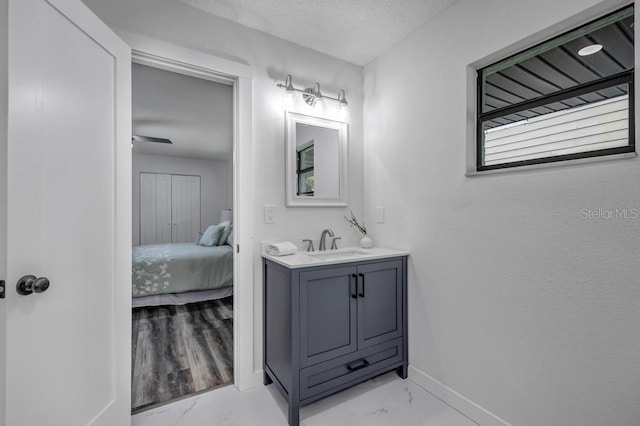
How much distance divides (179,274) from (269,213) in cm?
225

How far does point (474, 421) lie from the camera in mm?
1649

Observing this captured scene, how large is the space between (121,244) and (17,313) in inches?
22.4

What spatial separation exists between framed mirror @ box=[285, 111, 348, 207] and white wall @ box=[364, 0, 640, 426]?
36 cm

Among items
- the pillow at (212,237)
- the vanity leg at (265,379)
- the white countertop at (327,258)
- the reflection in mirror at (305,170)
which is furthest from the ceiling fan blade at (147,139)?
the vanity leg at (265,379)

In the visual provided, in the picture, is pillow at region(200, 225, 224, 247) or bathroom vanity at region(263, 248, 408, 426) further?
pillow at region(200, 225, 224, 247)

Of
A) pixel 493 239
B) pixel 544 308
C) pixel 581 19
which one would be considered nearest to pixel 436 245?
pixel 493 239

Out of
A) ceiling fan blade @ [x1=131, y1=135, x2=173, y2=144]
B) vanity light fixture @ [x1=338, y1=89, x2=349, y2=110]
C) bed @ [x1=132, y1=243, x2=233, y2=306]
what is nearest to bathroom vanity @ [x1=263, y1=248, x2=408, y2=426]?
vanity light fixture @ [x1=338, y1=89, x2=349, y2=110]

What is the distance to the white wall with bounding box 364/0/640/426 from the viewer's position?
1194 millimetres

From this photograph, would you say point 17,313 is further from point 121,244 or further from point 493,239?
point 493,239

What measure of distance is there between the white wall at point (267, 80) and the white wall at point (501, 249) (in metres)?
0.29

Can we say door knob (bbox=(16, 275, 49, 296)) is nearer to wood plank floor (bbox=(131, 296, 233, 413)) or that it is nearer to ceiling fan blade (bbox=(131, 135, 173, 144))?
wood plank floor (bbox=(131, 296, 233, 413))

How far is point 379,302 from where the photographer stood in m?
1.96

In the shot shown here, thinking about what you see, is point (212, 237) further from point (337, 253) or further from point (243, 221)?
point (337, 253)

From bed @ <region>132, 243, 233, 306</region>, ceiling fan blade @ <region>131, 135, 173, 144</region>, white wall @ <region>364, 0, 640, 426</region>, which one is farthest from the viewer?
ceiling fan blade @ <region>131, 135, 173, 144</region>
